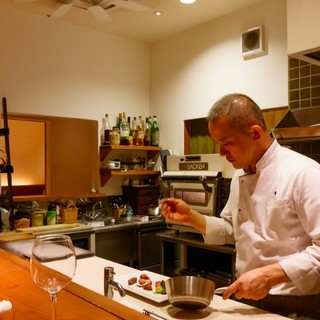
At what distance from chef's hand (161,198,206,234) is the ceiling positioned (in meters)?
2.24

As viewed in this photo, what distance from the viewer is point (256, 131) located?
60.9 inches

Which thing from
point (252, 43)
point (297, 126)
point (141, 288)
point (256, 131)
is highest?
point (252, 43)

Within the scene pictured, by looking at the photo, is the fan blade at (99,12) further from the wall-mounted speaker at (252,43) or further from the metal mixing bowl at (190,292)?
the metal mixing bowl at (190,292)

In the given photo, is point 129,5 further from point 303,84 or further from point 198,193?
point 198,193

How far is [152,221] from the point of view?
13.1 ft

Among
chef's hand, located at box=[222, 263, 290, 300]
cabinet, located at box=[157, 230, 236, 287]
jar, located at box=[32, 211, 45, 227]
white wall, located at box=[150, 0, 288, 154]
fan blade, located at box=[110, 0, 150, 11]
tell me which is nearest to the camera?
chef's hand, located at box=[222, 263, 290, 300]

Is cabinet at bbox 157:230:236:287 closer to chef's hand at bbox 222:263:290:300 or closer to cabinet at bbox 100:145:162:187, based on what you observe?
cabinet at bbox 100:145:162:187

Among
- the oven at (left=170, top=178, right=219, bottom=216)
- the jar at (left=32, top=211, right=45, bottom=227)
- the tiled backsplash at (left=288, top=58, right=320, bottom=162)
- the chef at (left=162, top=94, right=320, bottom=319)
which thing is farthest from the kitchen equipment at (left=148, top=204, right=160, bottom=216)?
the chef at (left=162, top=94, right=320, bottom=319)

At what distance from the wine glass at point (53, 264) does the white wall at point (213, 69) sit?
9.13 feet

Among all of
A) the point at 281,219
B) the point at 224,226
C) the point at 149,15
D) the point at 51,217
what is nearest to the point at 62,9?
the point at 149,15

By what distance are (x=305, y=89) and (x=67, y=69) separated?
2.36 meters

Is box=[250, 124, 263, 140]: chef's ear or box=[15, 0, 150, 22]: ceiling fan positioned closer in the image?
box=[250, 124, 263, 140]: chef's ear

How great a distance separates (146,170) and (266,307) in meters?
3.04

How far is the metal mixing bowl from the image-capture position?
1384 mm
